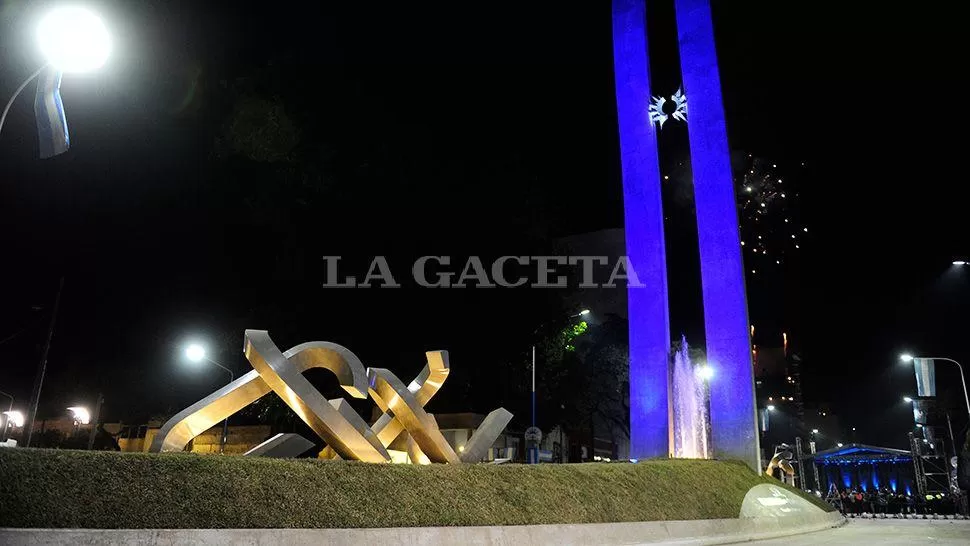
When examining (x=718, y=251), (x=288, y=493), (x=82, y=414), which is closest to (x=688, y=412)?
(x=718, y=251)

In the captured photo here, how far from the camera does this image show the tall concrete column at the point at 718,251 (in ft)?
87.6

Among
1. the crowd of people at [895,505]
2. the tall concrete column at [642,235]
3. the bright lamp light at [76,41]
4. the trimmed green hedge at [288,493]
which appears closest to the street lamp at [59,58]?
the bright lamp light at [76,41]

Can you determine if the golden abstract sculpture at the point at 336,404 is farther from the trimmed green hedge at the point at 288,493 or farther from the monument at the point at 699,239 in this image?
the monument at the point at 699,239

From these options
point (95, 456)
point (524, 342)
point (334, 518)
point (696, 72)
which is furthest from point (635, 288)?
point (95, 456)

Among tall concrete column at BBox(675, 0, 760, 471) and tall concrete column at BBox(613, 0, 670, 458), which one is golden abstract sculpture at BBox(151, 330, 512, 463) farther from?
tall concrete column at BBox(675, 0, 760, 471)

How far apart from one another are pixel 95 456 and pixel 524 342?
2016cm

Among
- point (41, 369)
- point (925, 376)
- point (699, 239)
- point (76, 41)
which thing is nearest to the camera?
point (76, 41)

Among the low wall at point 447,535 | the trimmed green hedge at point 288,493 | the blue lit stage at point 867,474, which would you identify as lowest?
the low wall at point 447,535

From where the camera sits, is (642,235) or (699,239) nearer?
(699,239)

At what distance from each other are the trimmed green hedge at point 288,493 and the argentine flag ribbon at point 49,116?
4.47 meters

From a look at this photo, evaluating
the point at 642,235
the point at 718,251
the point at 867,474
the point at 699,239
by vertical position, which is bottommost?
the point at 867,474

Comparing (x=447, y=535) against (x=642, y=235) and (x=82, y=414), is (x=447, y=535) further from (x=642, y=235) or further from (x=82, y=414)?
(x=82, y=414)

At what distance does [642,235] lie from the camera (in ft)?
98.1

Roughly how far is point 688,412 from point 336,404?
2275 centimetres
